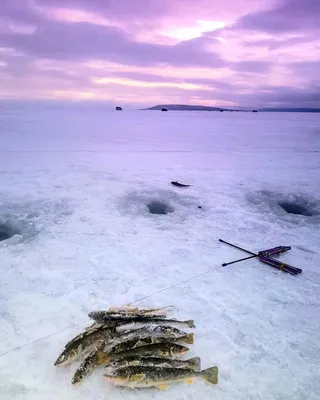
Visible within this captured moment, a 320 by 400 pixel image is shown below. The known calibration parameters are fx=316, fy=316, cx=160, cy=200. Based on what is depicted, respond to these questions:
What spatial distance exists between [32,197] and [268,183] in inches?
395

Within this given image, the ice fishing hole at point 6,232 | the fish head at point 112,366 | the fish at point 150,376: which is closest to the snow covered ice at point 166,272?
the ice fishing hole at point 6,232

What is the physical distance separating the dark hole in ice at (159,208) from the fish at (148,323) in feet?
19.3

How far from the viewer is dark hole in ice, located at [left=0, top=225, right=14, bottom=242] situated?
8920 mm

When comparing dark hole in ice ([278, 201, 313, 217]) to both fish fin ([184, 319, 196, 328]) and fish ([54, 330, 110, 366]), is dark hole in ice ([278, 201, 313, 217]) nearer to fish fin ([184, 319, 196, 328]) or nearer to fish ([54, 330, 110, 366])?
fish fin ([184, 319, 196, 328])

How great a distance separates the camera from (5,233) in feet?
30.0

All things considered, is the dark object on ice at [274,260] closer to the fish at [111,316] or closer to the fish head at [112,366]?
the fish at [111,316]

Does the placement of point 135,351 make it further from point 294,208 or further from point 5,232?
point 294,208

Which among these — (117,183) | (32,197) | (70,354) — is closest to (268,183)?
(117,183)

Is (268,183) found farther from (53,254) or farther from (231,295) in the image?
(53,254)

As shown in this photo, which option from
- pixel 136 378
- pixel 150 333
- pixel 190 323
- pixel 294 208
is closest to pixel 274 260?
pixel 190 323

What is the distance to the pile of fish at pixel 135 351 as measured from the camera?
4.23 meters

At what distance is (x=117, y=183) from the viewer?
13719mm

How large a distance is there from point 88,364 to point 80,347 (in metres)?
0.30

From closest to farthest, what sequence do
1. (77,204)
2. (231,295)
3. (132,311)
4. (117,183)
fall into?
(132,311), (231,295), (77,204), (117,183)
